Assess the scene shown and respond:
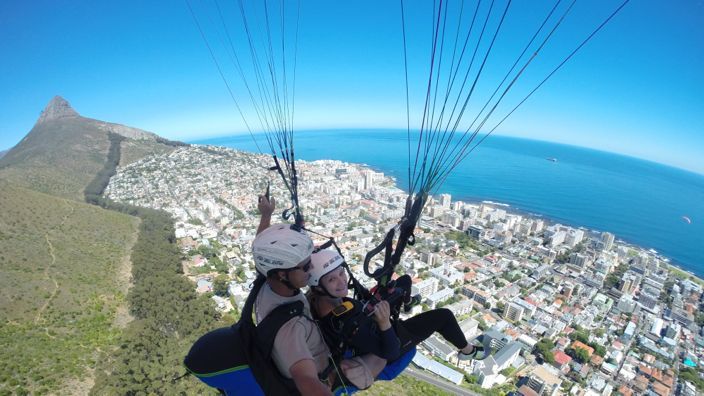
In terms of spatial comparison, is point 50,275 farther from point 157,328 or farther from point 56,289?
point 157,328

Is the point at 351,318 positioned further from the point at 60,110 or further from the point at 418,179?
the point at 60,110

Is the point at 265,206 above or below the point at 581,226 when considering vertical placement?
above

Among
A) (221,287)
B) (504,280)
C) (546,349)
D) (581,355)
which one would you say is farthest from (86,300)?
(504,280)

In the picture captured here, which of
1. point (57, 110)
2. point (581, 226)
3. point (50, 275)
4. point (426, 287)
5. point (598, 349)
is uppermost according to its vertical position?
point (57, 110)

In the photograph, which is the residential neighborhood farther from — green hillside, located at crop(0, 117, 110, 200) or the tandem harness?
green hillside, located at crop(0, 117, 110, 200)

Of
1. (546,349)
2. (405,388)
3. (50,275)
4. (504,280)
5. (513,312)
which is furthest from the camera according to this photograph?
(504,280)

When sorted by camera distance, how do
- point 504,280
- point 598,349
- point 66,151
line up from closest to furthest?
1. point 598,349
2. point 504,280
3. point 66,151
